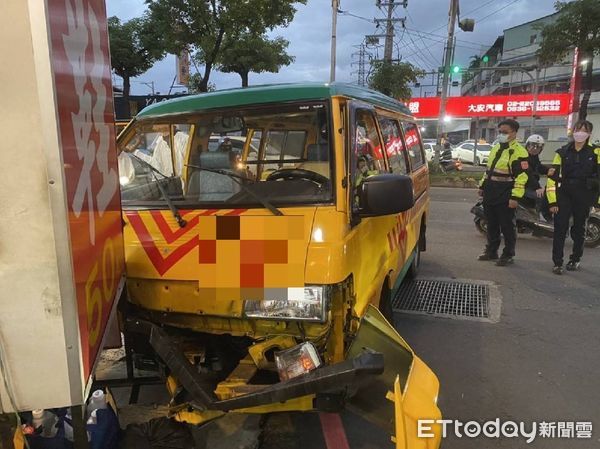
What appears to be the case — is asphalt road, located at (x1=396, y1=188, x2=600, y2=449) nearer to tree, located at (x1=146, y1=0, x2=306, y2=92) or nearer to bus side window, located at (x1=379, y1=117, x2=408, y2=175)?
bus side window, located at (x1=379, y1=117, x2=408, y2=175)

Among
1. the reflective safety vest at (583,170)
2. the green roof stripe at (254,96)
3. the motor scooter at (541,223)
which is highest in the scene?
the green roof stripe at (254,96)

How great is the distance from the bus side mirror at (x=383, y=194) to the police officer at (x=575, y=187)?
4.33 metres

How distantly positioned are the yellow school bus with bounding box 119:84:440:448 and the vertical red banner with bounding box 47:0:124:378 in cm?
49

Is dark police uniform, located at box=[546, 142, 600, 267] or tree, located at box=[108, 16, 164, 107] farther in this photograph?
tree, located at box=[108, 16, 164, 107]

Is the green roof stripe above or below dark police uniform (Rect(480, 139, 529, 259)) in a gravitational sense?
above

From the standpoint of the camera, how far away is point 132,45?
62.1ft

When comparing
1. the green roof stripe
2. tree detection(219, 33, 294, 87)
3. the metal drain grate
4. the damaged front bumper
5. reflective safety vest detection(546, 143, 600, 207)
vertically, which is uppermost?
tree detection(219, 33, 294, 87)

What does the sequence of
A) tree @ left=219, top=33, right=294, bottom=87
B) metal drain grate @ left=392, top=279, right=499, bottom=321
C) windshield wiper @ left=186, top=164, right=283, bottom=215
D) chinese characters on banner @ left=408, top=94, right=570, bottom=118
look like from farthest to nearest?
chinese characters on banner @ left=408, top=94, right=570, bottom=118 < tree @ left=219, top=33, right=294, bottom=87 < metal drain grate @ left=392, top=279, right=499, bottom=321 < windshield wiper @ left=186, top=164, right=283, bottom=215

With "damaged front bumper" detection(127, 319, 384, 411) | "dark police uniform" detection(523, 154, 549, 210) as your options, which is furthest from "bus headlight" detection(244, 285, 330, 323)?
"dark police uniform" detection(523, 154, 549, 210)

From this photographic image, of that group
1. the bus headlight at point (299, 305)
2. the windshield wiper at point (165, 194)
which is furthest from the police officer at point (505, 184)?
the bus headlight at point (299, 305)

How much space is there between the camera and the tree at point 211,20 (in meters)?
14.9

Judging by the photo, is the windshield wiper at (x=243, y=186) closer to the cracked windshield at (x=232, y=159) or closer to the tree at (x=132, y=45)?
the cracked windshield at (x=232, y=159)

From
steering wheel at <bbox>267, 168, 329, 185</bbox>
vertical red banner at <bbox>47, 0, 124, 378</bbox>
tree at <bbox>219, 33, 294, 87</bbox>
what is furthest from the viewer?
tree at <bbox>219, 33, 294, 87</bbox>

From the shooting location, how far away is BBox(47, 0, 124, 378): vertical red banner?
155 cm
